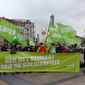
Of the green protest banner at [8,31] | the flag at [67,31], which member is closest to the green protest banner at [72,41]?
the flag at [67,31]

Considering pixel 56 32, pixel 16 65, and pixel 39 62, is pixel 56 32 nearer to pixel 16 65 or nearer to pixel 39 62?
pixel 39 62

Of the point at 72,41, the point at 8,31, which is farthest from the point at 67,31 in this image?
the point at 8,31

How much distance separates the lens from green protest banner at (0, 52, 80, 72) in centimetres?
520

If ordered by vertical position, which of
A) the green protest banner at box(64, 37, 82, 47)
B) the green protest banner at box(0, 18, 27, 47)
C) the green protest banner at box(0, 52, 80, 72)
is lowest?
the green protest banner at box(0, 52, 80, 72)

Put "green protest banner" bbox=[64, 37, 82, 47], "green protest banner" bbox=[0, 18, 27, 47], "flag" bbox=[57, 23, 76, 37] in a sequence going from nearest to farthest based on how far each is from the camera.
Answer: "green protest banner" bbox=[0, 18, 27, 47] < "green protest banner" bbox=[64, 37, 82, 47] < "flag" bbox=[57, 23, 76, 37]

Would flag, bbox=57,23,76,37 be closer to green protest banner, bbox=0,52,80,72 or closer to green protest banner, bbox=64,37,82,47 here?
green protest banner, bbox=64,37,82,47

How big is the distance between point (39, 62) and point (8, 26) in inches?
102

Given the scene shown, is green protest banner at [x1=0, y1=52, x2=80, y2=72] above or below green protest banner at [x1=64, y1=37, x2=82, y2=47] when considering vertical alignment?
below

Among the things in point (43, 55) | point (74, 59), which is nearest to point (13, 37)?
point (43, 55)

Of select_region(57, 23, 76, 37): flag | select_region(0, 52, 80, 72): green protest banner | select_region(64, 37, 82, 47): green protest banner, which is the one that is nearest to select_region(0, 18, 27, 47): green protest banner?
select_region(0, 52, 80, 72): green protest banner

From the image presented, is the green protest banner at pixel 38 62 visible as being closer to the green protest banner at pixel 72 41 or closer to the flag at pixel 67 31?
the green protest banner at pixel 72 41

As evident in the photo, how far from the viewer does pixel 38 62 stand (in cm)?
534

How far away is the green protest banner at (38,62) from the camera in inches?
205

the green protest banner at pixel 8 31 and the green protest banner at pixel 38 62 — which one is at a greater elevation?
the green protest banner at pixel 8 31
